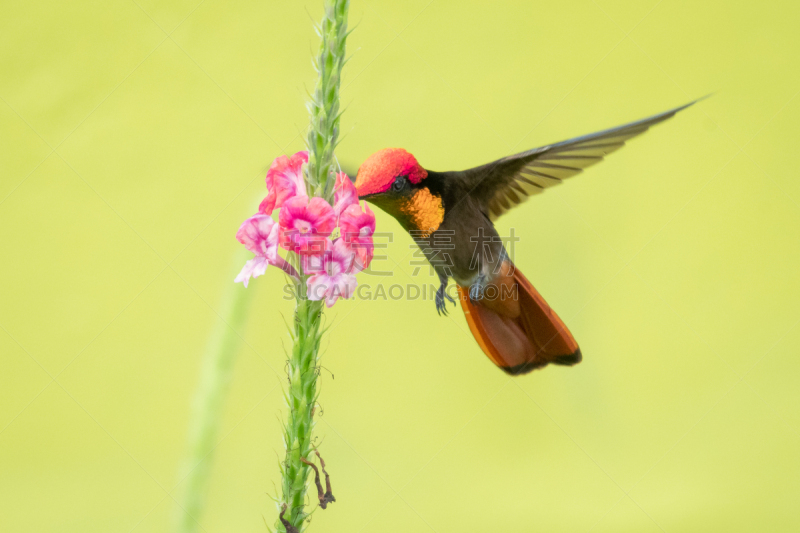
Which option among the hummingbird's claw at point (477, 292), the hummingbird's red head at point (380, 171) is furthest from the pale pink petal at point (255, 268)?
the hummingbird's claw at point (477, 292)

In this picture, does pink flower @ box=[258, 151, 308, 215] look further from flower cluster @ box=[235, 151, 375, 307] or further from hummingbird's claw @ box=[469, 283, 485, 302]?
hummingbird's claw @ box=[469, 283, 485, 302]

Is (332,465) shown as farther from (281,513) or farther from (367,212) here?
(367,212)

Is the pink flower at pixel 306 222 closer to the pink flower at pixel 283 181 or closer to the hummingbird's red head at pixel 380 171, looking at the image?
the pink flower at pixel 283 181

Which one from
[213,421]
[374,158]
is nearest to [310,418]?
[374,158]

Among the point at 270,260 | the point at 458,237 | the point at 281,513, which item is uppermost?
the point at 458,237

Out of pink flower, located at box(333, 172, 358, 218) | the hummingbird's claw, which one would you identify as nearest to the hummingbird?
the hummingbird's claw
